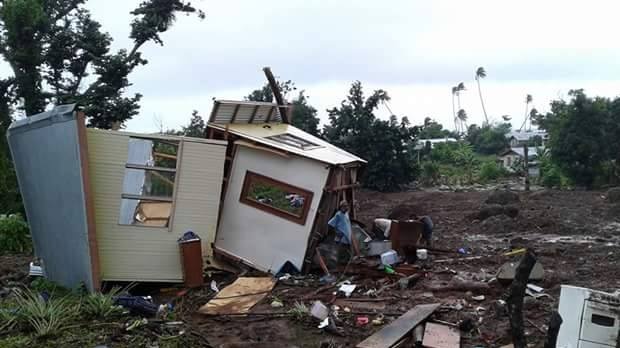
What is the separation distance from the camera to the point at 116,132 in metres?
8.95

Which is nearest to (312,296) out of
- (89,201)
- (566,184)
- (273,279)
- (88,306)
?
(273,279)

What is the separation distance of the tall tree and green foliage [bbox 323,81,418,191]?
29.9ft

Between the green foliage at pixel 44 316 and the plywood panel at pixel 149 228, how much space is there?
2.30 metres

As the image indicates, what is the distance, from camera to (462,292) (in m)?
8.02

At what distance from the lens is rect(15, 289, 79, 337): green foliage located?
236 inches

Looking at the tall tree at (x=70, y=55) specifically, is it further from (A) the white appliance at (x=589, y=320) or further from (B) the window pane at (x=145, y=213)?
(A) the white appliance at (x=589, y=320)

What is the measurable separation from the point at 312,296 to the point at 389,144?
18231mm

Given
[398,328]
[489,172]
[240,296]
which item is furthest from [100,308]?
[489,172]

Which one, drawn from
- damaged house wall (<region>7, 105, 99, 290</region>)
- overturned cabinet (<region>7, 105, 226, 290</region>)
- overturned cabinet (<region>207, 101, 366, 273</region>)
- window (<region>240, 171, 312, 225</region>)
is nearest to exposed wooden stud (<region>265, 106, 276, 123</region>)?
overturned cabinet (<region>207, 101, 366, 273</region>)

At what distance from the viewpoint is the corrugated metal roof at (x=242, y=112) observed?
10477 mm

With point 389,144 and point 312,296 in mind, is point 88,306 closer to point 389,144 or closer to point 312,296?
point 312,296

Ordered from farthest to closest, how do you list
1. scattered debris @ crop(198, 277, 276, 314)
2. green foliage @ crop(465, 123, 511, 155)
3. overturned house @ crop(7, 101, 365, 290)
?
green foliage @ crop(465, 123, 511, 155) → overturned house @ crop(7, 101, 365, 290) → scattered debris @ crop(198, 277, 276, 314)

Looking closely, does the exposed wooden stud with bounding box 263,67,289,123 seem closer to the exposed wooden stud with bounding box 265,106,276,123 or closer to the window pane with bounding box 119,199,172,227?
the exposed wooden stud with bounding box 265,106,276,123

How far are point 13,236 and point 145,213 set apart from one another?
601 cm
